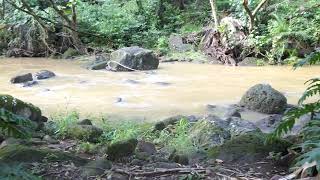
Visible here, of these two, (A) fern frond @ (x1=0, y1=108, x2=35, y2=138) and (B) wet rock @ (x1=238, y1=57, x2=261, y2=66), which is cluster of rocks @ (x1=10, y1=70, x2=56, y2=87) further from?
(A) fern frond @ (x1=0, y1=108, x2=35, y2=138)

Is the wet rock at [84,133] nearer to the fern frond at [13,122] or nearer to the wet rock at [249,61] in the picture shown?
the fern frond at [13,122]

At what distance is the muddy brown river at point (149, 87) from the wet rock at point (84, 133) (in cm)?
218

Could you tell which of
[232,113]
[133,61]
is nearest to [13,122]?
[232,113]

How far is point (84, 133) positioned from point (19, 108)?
1.24 m

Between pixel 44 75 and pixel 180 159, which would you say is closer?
pixel 180 159

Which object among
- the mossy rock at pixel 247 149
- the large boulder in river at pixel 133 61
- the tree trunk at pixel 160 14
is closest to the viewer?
the mossy rock at pixel 247 149

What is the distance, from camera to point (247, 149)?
12.2ft

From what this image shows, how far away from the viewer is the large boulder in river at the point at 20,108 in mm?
6106

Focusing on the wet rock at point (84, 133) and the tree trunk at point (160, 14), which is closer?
the wet rock at point (84, 133)

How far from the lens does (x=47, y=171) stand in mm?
3252

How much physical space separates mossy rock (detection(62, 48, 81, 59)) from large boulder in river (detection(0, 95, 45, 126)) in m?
10.3

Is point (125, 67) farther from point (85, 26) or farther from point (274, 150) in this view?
point (274, 150)

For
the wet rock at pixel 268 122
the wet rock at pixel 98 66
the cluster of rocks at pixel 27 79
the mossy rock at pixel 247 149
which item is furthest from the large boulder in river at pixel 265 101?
the wet rock at pixel 98 66

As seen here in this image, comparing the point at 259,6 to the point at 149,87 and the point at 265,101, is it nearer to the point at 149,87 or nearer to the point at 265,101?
the point at 149,87
